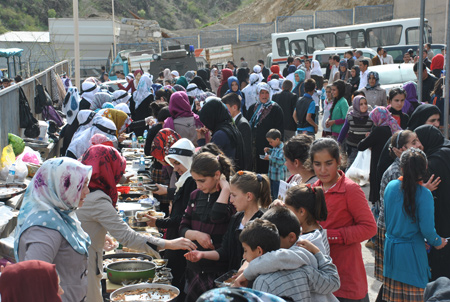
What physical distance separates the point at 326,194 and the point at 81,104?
26.6ft

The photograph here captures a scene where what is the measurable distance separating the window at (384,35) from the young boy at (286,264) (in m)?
27.0

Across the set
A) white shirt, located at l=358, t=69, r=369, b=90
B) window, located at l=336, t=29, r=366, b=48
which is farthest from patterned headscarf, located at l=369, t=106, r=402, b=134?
window, located at l=336, t=29, r=366, b=48

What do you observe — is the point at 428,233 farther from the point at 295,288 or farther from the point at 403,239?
the point at 295,288

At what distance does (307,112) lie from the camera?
1110 centimetres

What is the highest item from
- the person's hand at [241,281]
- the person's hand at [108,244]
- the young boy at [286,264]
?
the young boy at [286,264]

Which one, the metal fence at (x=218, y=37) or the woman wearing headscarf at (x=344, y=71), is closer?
the woman wearing headscarf at (x=344, y=71)

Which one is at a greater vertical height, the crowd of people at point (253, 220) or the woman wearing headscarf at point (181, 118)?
the woman wearing headscarf at point (181, 118)

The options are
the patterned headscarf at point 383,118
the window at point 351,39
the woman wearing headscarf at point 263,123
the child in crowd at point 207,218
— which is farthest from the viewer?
the window at point 351,39

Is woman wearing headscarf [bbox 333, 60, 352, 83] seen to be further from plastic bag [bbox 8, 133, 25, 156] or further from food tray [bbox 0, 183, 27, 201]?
food tray [bbox 0, 183, 27, 201]

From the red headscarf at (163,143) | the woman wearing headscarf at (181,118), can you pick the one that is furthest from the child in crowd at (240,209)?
the woman wearing headscarf at (181,118)

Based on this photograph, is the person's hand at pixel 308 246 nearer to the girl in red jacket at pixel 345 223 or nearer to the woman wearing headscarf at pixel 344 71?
the girl in red jacket at pixel 345 223

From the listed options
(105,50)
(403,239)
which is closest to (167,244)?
(403,239)

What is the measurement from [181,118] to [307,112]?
3621 millimetres

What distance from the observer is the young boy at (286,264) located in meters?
3.04
